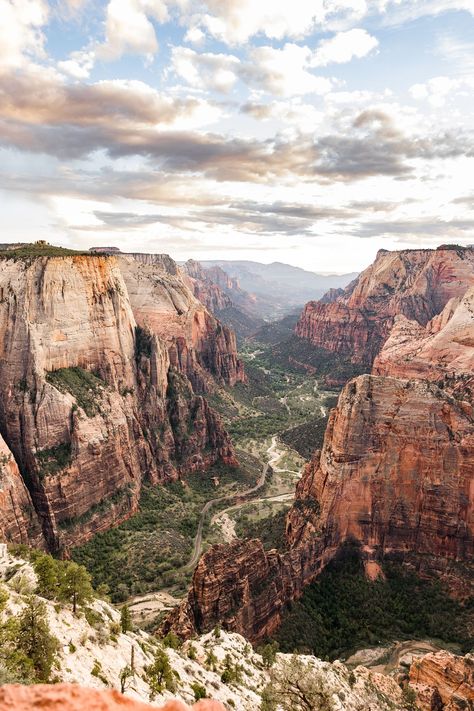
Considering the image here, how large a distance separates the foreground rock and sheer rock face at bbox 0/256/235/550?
203 feet

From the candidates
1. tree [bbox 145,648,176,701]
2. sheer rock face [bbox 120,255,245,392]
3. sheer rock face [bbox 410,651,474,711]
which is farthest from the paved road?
tree [bbox 145,648,176,701]

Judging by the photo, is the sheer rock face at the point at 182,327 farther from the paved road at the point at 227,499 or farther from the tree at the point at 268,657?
the tree at the point at 268,657

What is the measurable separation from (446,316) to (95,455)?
346 feet

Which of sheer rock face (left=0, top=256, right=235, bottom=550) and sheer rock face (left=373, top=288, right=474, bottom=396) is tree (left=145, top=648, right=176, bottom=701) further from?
sheer rock face (left=373, top=288, right=474, bottom=396)

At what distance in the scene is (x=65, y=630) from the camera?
2631 centimetres

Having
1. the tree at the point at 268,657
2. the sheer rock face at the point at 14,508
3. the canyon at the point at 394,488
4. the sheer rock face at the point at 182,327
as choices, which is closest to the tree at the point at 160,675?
the tree at the point at 268,657

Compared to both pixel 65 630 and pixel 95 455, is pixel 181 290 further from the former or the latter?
pixel 65 630

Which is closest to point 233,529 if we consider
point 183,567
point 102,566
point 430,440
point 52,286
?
point 183,567

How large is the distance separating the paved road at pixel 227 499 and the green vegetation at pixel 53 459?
86.7ft

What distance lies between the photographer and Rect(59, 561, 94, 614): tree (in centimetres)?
2944

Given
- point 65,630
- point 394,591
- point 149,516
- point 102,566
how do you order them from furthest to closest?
point 149,516 < point 102,566 < point 394,591 < point 65,630

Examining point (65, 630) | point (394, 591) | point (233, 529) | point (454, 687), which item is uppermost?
point (65, 630)

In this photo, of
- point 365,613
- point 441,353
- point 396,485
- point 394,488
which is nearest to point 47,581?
point 365,613

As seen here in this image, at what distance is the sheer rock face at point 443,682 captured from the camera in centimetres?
3612
